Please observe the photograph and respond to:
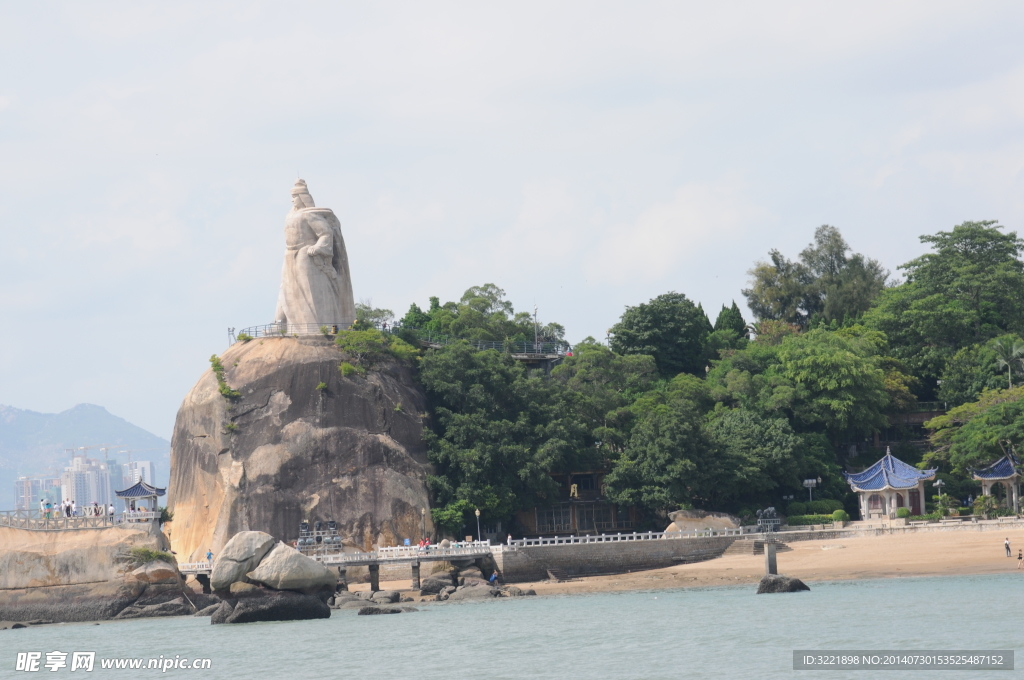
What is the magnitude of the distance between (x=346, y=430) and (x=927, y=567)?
89.1 feet

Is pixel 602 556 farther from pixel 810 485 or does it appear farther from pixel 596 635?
pixel 596 635

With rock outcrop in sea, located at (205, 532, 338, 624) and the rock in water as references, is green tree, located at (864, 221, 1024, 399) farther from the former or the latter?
rock outcrop in sea, located at (205, 532, 338, 624)

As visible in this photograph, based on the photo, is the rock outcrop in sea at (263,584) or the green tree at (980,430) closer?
the rock outcrop in sea at (263,584)

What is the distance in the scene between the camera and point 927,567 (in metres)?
54.4

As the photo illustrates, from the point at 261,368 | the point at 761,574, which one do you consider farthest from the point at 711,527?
the point at 261,368

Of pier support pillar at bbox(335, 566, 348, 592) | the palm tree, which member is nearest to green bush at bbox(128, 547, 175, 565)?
pier support pillar at bbox(335, 566, 348, 592)

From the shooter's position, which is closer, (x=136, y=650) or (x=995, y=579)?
(x=136, y=650)

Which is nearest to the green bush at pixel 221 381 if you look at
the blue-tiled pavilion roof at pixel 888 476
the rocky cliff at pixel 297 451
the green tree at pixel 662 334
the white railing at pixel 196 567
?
the rocky cliff at pixel 297 451

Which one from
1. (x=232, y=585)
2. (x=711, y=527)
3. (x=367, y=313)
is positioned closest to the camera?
(x=232, y=585)

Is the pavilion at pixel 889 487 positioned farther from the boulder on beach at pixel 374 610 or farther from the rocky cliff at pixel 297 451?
the boulder on beach at pixel 374 610

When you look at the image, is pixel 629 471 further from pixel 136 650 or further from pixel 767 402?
pixel 136 650

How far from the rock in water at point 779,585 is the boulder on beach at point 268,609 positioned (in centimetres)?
1584

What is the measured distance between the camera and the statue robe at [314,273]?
70562 millimetres

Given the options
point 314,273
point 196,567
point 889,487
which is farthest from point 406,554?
point 889,487
